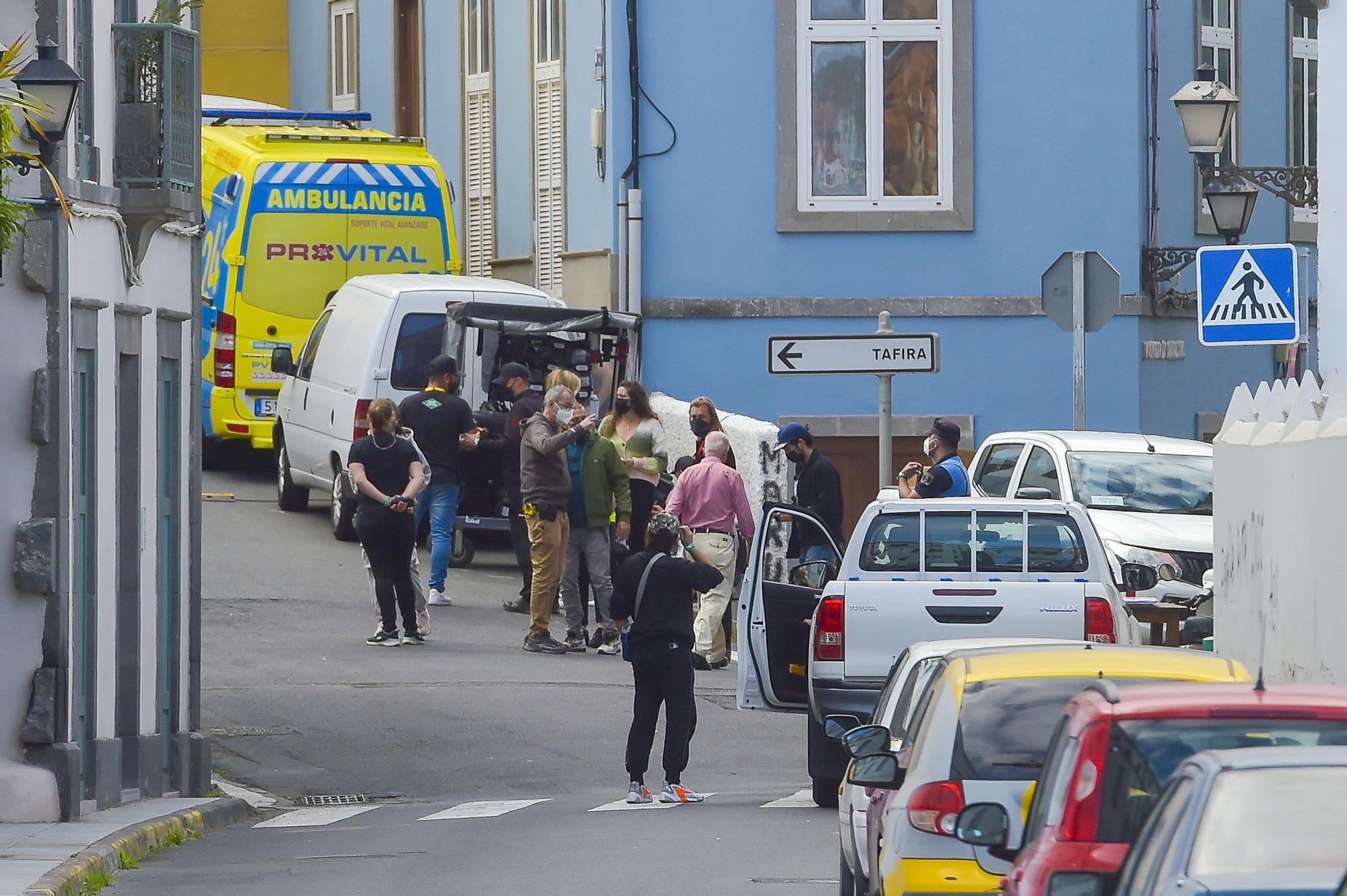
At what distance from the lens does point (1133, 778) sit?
6.12m

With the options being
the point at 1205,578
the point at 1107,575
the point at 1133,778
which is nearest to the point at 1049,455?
the point at 1205,578

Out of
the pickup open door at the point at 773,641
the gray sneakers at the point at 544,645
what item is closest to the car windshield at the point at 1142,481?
the gray sneakers at the point at 544,645

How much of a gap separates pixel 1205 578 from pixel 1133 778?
426 inches

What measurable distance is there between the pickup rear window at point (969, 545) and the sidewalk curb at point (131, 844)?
147 inches

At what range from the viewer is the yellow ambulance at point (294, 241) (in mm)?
24766

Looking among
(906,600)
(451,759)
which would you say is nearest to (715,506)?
(451,759)

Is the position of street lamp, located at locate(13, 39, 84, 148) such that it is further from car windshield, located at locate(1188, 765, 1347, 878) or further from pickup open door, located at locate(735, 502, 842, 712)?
car windshield, located at locate(1188, 765, 1347, 878)

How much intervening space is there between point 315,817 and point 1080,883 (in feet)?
27.0

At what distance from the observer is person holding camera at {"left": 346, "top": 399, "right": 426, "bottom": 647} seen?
17.9 m

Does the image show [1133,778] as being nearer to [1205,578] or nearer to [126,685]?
[126,685]

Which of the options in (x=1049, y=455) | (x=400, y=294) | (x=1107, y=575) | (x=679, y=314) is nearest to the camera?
(x=1107, y=575)

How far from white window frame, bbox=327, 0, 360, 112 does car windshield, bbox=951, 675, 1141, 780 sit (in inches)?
1035

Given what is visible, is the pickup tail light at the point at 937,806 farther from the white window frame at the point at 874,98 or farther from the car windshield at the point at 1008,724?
the white window frame at the point at 874,98

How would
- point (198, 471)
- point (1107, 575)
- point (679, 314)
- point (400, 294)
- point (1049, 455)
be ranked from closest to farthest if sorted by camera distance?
1. point (1107, 575)
2. point (198, 471)
3. point (1049, 455)
4. point (400, 294)
5. point (679, 314)
